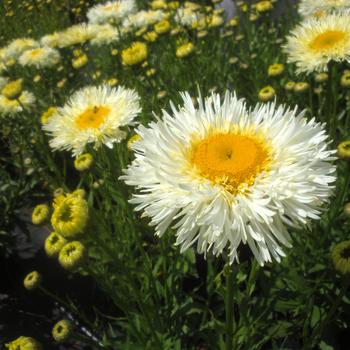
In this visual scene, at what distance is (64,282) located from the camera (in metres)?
3.15

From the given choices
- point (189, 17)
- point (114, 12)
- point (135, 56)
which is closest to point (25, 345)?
point (135, 56)

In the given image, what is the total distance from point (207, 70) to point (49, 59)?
172 cm

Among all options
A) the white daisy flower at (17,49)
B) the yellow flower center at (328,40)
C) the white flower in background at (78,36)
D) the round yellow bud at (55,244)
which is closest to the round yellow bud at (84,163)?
the round yellow bud at (55,244)

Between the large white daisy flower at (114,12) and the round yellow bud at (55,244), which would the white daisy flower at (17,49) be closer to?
the large white daisy flower at (114,12)

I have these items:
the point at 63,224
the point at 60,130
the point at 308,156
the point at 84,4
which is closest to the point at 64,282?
the point at 60,130

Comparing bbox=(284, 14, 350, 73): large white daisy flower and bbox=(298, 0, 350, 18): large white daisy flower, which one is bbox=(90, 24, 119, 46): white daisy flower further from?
bbox=(284, 14, 350, 73): large white daisy flower

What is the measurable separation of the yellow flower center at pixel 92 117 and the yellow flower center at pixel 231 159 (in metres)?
0.95

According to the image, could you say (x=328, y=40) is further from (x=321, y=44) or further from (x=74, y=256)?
(x=74, y=256)

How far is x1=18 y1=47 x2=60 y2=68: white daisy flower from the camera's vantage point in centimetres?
410

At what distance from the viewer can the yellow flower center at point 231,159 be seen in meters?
1.29

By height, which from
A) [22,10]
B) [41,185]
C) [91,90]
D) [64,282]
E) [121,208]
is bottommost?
[64,282]

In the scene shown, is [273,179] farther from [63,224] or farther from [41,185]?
[41,185]

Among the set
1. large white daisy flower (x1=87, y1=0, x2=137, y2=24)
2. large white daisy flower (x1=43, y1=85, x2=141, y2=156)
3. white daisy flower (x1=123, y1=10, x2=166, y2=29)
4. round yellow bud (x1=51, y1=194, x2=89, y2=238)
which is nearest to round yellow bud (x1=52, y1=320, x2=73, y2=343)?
round yellow bud (x1=51, y1=194, x2=89, y2=238)

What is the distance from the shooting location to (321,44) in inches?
98.6
